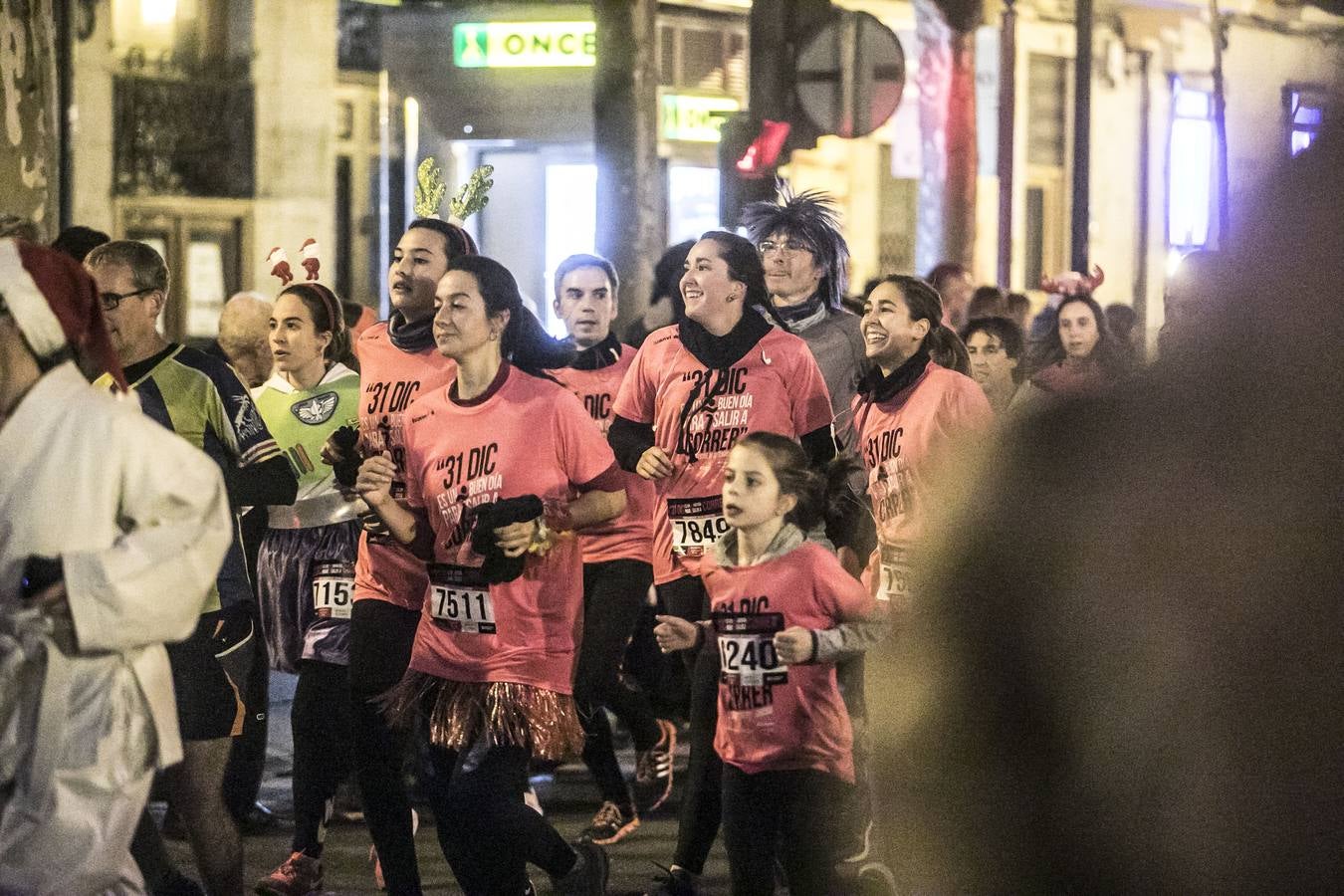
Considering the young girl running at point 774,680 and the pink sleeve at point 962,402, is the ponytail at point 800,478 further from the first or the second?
the pink sleeve at point 962,402

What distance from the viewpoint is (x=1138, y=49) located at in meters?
31.0

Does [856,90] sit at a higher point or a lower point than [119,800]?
higher

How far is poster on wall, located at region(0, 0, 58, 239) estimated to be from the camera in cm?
1020

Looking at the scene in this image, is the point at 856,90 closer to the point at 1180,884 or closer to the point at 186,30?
the point at 1180,884

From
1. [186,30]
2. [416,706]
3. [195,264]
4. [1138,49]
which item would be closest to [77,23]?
→ [186,30]

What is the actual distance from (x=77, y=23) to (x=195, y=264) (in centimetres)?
272

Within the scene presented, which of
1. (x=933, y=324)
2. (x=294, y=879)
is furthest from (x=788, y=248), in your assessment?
(x=294, y=879)

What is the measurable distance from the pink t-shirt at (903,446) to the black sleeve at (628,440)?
2.44 ft

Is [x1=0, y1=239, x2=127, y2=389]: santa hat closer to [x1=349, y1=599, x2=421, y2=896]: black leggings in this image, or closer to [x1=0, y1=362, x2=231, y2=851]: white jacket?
[x1=0, y1=362, x2=231, y2=851]: white jacket

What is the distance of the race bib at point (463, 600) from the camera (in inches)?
231

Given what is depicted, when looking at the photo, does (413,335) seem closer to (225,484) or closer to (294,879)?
(225,484)

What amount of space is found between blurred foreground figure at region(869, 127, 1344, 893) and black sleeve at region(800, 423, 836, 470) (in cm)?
526

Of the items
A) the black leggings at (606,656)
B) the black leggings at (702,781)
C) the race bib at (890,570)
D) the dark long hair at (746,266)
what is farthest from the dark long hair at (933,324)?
the black leggings at (606,656)

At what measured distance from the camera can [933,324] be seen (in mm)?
7168
